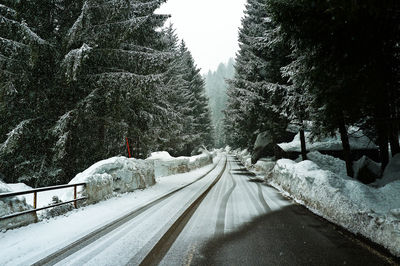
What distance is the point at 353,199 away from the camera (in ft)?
17.9

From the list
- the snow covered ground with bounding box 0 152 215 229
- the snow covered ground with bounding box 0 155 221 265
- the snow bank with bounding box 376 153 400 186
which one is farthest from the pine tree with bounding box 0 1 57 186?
the snow bank with bounding box 376 153 400 186

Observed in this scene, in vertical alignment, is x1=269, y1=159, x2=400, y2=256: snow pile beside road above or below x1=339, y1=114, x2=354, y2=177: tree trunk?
below

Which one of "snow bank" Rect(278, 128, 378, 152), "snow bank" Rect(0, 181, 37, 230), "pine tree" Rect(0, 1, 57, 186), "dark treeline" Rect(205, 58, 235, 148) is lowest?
"snow bank" Rect(0, 181, 37, 230)

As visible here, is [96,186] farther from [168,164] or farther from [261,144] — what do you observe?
[261,144]

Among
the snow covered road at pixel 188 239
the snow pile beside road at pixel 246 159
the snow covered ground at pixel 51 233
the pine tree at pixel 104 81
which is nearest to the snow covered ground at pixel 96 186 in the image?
the snow covered ground at pixel 51 233

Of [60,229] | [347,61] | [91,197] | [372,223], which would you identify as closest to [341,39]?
[347,61]

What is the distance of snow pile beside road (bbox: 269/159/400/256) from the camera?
12.5 ft

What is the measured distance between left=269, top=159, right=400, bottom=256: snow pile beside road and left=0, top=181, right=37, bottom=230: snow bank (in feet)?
26.8

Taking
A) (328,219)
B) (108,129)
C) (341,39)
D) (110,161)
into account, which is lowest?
(328,219)

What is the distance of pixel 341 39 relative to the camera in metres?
4.86

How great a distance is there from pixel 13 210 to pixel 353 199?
8.99 meters

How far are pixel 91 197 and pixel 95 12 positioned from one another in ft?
30.8

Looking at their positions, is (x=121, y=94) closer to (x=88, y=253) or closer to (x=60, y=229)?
(x=60, y=229)

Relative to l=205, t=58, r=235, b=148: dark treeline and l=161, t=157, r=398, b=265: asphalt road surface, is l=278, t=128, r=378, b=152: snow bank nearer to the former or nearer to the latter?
l=161, t=157, r=398, b=265: asphalt road surface
